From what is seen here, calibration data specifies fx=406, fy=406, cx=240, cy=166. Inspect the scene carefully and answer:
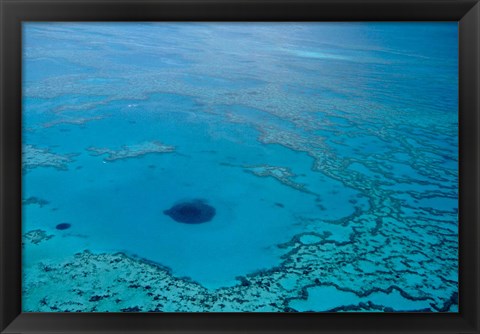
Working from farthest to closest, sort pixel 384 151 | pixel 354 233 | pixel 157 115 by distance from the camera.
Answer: pixel 157 115 < pixel 384 151 < pixel 354 233

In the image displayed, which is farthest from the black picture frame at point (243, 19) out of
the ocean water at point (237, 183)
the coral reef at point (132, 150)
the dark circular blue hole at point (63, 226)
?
the coral reef at point (132, 150)

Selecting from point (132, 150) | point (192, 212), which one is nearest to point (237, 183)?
point (192, 212)

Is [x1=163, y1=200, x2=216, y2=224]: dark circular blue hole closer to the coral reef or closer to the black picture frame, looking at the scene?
the coral reef

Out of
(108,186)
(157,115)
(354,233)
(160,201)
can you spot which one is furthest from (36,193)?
(354,233)

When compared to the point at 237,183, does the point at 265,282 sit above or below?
below

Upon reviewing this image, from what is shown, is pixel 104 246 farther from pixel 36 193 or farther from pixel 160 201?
pixel 36 193

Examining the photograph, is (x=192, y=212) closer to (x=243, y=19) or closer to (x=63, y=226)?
(x=63, y=226)
